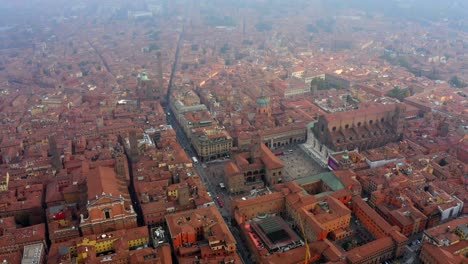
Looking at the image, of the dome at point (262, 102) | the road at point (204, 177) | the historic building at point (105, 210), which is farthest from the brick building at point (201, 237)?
the dome at point (262, 102)

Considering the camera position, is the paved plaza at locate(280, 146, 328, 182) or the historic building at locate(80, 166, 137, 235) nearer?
the historic building at locate(80, 166, 137, 235)

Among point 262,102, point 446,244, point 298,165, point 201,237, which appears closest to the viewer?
point 446,244

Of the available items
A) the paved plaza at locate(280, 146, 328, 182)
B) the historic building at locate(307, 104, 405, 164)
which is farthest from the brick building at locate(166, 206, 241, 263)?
the historic building at locate(307, 104, 405, 164)

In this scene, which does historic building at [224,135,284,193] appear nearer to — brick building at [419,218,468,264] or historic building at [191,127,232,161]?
historic building at [191,127,232,161]

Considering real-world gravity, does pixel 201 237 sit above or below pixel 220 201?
above

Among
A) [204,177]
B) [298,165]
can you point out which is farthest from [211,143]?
[298,165]

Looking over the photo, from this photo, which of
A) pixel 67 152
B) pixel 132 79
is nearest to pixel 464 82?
pixel 132 79

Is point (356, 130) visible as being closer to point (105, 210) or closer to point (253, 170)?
point (253, 170)

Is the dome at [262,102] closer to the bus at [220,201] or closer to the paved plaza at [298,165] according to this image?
the paved plaza at [298,165]

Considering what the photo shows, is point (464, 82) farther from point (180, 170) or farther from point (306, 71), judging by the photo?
point (180, 170)
